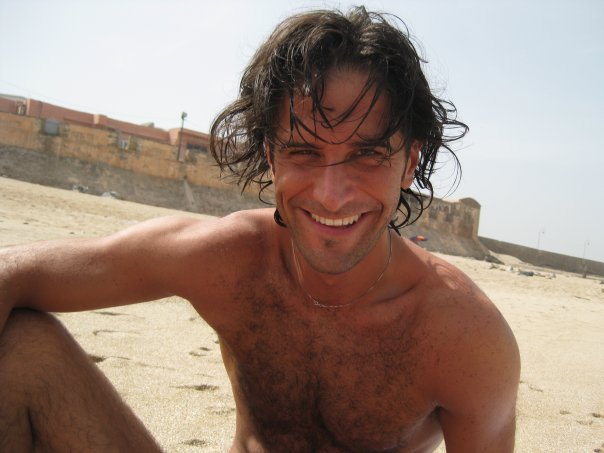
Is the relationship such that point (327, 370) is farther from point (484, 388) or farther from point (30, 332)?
point (30, 332)

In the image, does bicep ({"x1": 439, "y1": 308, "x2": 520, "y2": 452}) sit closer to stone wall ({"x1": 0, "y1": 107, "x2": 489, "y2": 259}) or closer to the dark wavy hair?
the dark wavy hair

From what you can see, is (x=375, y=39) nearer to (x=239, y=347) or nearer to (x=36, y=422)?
(x=239, y=347)

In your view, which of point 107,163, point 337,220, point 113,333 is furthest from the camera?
point 107,163

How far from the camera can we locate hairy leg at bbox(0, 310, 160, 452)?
158 cm

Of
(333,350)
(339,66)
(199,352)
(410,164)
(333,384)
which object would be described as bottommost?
(199,352)

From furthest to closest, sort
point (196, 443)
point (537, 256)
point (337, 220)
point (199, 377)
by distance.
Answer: point (537, 256) → point (199, 377) → point (196, 443) → point (337, 220)

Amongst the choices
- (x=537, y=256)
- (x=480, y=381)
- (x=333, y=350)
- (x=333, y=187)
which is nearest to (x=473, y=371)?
(x=480, y=381)

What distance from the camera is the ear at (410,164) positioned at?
6.46ft

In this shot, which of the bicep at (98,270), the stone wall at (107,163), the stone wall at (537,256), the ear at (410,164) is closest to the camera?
the bicep at (98,270)

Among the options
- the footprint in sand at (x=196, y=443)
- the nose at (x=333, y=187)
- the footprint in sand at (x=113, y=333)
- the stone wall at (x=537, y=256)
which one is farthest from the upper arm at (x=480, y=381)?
the stone wall at (x=537, y=256)

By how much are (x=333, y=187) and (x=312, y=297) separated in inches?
15.9

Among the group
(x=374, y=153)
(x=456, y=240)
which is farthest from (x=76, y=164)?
(x=374, y=153)

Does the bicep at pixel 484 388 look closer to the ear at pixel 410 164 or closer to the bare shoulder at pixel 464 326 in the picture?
the bare shoulder at pixel 464 326

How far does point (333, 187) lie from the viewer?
1639 mm
